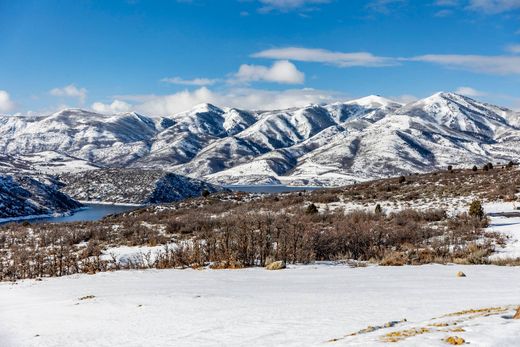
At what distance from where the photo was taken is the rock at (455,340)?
416 cm

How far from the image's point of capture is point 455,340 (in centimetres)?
421

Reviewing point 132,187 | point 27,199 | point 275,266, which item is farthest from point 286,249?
point 132,187

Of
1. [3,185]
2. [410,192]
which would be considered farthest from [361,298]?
[3,185]

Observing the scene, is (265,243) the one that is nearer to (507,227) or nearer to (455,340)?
(507,227)

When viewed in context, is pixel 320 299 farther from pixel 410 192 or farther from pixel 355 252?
pixel 410 192

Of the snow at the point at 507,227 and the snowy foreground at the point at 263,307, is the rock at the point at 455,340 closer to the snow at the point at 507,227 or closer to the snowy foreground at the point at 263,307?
the snowy foreground at the point at 263,307

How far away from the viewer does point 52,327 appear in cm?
664

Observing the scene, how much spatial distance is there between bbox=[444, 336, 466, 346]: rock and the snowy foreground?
70 millimetres

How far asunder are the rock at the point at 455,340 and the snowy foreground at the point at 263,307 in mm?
70

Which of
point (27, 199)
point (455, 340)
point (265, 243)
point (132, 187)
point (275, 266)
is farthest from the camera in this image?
point (132, 187)

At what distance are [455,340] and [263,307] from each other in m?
3.37

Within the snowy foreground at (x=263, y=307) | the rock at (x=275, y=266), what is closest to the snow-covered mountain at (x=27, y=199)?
the rock at (x=275, y=266)

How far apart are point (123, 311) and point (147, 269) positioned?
16.2 ft

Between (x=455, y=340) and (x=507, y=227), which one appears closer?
(x=455, y=340)
